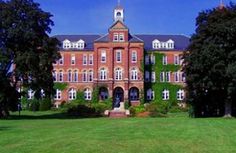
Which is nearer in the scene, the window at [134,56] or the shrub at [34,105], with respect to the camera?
the shrub at [34,105]

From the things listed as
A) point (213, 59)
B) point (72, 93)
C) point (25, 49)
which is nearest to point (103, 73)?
point (72, 93)

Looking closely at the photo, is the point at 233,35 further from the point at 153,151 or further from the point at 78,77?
the point at 78,77

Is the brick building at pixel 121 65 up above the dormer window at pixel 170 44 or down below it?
below

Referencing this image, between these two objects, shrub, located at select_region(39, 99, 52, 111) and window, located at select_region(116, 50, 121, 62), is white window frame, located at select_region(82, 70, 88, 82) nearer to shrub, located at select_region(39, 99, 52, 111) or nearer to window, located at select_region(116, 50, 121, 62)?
window, located at select_region(116, 50, 121, 62)

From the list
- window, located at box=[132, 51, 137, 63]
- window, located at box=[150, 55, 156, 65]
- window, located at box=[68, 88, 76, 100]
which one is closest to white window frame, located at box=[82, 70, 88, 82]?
window, located at box=[68, 88, 76, 100]

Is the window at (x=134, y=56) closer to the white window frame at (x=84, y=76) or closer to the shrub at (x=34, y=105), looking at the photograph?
the white window frame at (x=84, y=76)

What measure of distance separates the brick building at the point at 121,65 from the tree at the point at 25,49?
A: 3575 cm

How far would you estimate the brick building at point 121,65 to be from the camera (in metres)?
94.5

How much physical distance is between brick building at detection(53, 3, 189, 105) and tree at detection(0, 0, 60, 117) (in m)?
35.8

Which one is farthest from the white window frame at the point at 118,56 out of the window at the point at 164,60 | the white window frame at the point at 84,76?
the window at the point at 164,60

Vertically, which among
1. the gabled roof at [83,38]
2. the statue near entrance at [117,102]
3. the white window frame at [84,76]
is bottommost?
the statue near entrance at [117,102]

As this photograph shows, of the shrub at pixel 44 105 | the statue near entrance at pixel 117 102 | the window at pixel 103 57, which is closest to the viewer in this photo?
the shrub at pixel 44 105

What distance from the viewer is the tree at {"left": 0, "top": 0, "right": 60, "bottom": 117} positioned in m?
56.0

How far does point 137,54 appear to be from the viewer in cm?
9550
